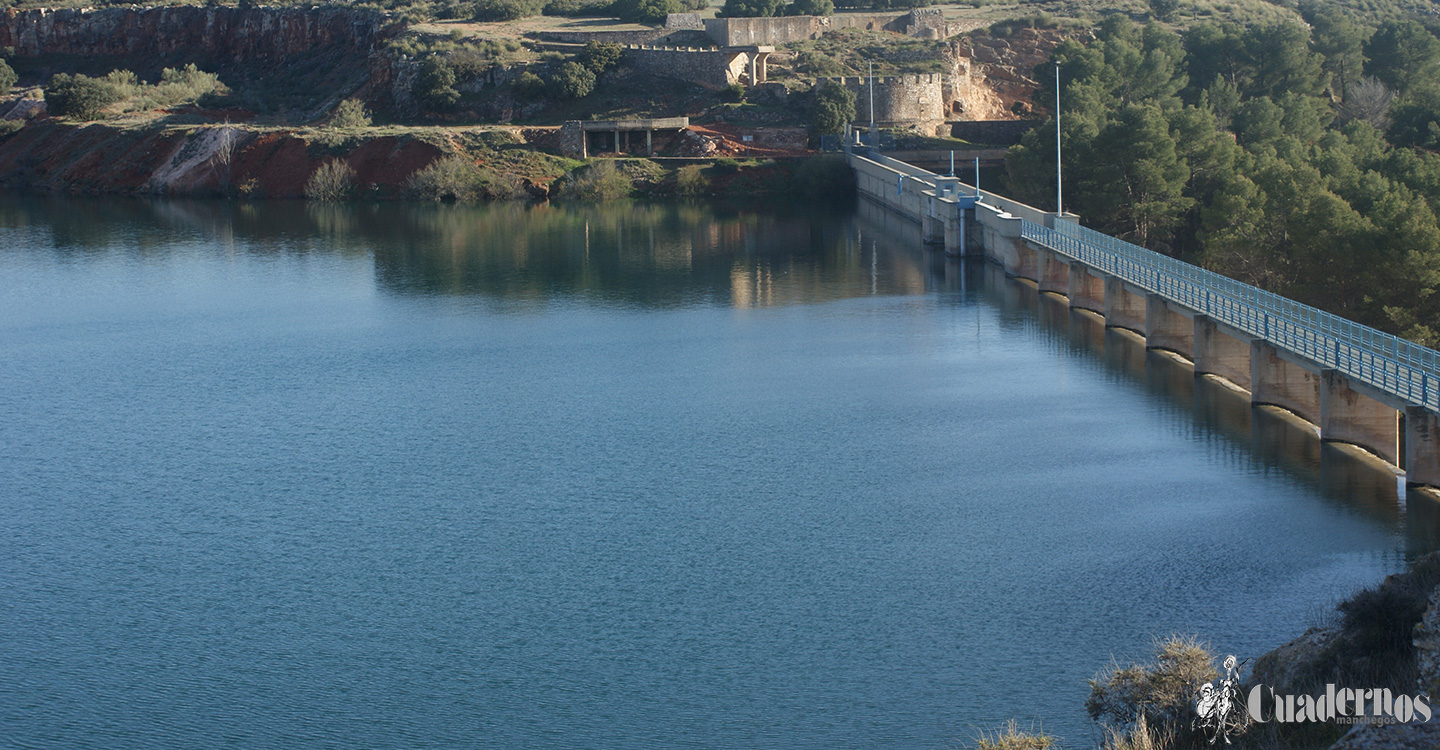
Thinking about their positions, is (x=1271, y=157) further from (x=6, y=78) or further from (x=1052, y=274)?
(x=6, y=78)

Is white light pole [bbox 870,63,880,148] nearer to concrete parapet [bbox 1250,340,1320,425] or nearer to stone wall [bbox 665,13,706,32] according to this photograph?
stone wall [bbox 665,13,706,32]

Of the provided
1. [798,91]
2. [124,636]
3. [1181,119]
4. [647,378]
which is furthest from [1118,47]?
[124,636]

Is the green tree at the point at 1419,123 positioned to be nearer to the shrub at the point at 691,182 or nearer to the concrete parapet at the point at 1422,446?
the shrub at the point at 691,182

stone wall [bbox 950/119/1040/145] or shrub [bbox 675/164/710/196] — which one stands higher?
stone wall [bbox 950/119/1040/145]

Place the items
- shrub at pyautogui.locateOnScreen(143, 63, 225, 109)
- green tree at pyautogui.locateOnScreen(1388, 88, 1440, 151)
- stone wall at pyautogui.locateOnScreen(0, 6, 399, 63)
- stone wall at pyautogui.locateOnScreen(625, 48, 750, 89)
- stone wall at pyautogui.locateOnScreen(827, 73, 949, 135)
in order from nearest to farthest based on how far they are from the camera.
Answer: green tree at pyautogui.locateOnScreen(1388, 88, 1440, 151), stone wall at pyautogui.locateOnScreen(827, 73, 949, 135), stone wall at pyautogui.locateOnScreen(625, 48, 750, 89), shrub at pyautogui.locateOnScreen(143, 63, 225, 109), stone wall at pyautogui.locateOnScreen(0, 6, 399, 63)

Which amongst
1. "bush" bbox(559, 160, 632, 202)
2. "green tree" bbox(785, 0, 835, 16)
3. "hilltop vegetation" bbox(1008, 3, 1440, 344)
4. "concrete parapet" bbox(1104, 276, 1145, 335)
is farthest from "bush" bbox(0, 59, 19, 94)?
"concrete parapet" bbox(1104, 276, 1145, 335)

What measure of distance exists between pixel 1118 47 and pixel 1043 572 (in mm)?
65295

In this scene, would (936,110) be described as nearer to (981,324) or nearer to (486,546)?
(981,324)

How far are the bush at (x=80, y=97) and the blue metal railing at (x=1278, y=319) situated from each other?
243 feet

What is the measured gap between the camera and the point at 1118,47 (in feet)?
271

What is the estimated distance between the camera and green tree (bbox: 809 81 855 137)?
87.6 m

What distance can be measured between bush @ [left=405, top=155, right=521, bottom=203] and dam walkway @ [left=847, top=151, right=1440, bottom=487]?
116ft

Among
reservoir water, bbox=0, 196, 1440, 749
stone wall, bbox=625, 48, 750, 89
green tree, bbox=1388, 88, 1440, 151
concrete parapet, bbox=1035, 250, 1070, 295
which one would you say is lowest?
reservoir water, bbox=0, 196, 1440, 749

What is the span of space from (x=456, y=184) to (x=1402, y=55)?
56774 mm
